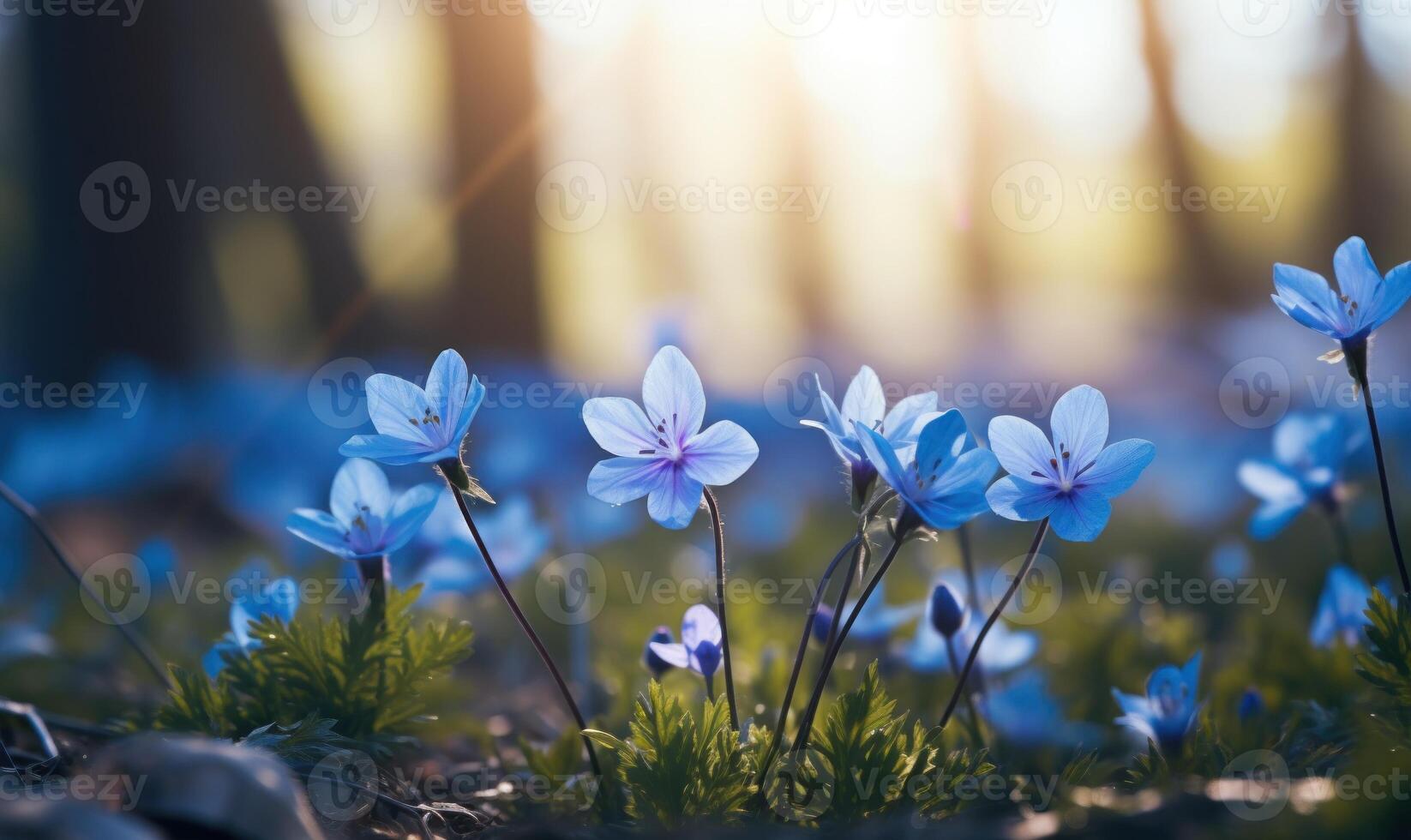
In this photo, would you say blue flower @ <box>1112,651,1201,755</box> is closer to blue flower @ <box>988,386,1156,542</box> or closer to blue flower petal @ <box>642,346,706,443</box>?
blue flower @ <box>988,386,1156,542</box>

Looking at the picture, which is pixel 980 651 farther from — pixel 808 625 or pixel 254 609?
pixel 254 609

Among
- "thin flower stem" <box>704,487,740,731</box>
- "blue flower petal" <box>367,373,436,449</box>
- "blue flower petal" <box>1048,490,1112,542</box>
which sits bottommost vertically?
"thin flower stem" <box>704,487,740,731</box>

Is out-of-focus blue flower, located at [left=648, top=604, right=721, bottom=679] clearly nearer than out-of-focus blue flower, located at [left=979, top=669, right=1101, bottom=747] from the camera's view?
Yes

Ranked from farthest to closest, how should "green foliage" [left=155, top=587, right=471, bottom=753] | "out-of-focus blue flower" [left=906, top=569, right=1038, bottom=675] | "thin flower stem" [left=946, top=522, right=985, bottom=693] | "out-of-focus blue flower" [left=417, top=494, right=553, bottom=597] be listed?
"out-of-focus blue flower" [left=417, top=494, right=553, bottom=597] < "out-of-focus blue flower" [left=906, top=569, right=1038, bottom=675] < "thin flower stem" [left=946, top=522, right=985, bottom=693] < "green foliage" [left=155, top=587, right=471, bottom=753]

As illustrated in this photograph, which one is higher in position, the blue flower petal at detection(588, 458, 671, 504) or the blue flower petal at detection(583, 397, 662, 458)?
the blue flower petal at detection(583, 397, 662, 458)

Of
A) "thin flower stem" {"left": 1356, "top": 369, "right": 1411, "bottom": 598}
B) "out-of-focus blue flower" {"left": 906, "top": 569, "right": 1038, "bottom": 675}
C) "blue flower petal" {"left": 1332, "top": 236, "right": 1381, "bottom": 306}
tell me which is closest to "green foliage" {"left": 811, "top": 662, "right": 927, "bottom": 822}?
"out-of-focus blue flower" {"left": 906, "top": 569, "right": 1038, "bottom": 675}

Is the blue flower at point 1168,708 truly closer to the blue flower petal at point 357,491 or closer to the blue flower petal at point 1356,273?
the blue flower petal at point 1356,273
